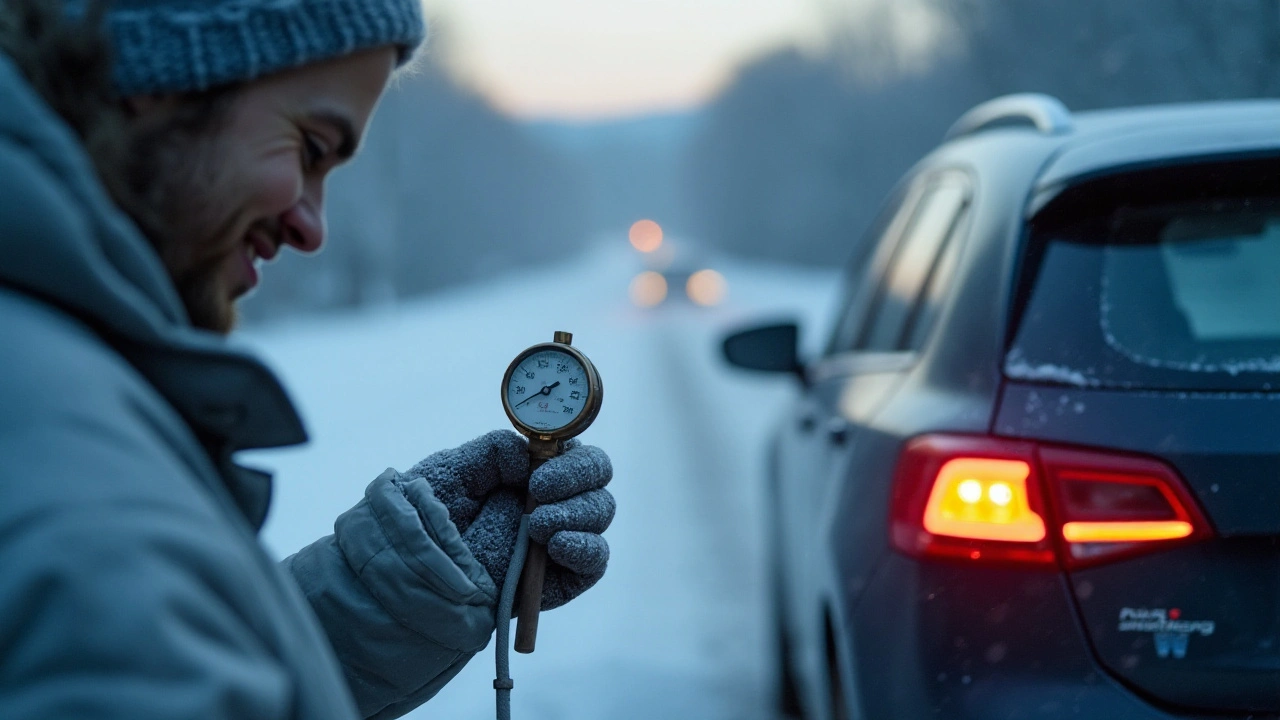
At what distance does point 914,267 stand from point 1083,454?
1.15 m

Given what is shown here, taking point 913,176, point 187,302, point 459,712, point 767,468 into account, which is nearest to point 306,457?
point 767,468

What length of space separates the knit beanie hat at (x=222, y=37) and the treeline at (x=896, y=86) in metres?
6.08

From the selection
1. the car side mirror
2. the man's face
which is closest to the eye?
the man's face

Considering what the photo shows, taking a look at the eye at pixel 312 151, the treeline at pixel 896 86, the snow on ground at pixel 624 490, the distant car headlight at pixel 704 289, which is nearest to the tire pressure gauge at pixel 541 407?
the snow on ground at pixel 624 490

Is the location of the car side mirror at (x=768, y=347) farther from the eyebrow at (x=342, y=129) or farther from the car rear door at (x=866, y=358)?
the eyebrow at (x=342, y=129)

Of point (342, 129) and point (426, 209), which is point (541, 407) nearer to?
point (342, 129)

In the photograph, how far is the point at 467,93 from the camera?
2120 inches

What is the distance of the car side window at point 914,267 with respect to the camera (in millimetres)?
2816

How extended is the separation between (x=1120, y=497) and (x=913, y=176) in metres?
1.92

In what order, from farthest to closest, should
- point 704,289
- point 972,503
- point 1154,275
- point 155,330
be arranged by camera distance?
point 704,289
point 1154,275
point 972,503
point 155,330

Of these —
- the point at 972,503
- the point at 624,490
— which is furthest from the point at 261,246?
the point at 624,490

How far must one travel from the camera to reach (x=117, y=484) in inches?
33.0

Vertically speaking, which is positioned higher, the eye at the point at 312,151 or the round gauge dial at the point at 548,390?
the eye at the point at 312,151

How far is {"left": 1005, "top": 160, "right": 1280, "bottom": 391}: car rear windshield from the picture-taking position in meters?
2.14
